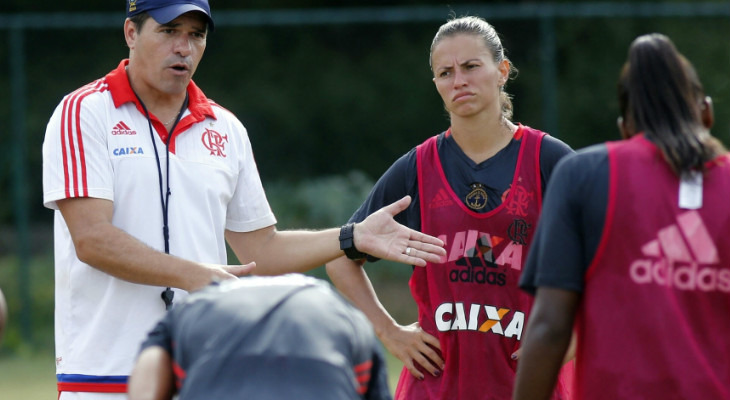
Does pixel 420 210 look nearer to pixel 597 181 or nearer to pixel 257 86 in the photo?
pixel 597 181

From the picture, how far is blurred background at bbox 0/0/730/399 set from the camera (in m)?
11.7

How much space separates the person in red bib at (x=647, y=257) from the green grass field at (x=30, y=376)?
19.2 feet

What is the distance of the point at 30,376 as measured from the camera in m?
9.74

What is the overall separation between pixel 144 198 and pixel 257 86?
356 inches

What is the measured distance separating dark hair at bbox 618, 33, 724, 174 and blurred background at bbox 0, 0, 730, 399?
27.9 ft

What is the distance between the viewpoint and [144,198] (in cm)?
393

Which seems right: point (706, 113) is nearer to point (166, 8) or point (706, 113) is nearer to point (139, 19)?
point (166, 8)

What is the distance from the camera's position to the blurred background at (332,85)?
11688 millimetres

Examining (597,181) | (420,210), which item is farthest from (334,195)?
(597,181)

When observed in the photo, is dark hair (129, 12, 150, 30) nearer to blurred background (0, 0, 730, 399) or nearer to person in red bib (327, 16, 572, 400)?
person in red bib (327, 16, 572, 400)

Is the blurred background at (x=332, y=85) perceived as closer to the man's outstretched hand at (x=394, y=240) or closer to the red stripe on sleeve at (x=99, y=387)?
the man's outstretched hand at (x=394, y=240)

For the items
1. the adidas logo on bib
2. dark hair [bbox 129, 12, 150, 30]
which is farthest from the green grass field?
the adidas logo on bib

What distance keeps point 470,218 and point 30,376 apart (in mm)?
6852

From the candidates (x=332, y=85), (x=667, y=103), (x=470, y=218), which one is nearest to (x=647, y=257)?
(x=667, y=103)
